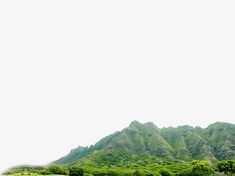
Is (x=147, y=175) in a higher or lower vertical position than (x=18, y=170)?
lower

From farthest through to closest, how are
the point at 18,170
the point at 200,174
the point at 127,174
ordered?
1. the point at 127,174
2. the point at 200,174
3. the point at 18,170

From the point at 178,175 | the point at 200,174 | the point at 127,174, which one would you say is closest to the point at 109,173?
the point at 127,174

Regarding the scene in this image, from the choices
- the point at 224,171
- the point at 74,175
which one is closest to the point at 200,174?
the point at 224,171

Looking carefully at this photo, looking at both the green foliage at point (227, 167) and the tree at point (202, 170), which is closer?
the tree at point (202, 170)

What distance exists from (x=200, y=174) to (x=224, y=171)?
1298cm

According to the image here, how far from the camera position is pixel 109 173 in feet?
429

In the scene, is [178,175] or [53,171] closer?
[53,171]

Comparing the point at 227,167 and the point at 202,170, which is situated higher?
the point at 202,170

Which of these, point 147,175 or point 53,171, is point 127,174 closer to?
point 147,175

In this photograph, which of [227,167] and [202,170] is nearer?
[202,170]

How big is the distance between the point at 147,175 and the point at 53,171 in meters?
35.1

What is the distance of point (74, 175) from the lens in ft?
328

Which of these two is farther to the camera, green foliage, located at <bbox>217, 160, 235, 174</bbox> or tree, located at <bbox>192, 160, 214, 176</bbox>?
green foliage, located at <bbox>217, 160, 235, 174</bbox>

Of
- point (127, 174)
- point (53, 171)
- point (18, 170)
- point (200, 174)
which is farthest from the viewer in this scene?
point (127, 174)
